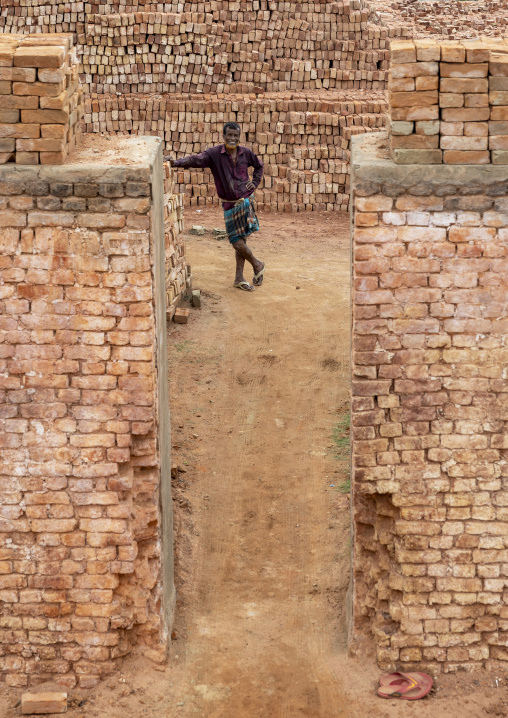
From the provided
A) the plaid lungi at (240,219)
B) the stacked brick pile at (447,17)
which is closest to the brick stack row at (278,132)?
the stacked brick pile at (447,17)

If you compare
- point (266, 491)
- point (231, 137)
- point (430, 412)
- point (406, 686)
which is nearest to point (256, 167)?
point (231, 137)

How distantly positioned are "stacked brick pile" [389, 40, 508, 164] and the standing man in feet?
19.3

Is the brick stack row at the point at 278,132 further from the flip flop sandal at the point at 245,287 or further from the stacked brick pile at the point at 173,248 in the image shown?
the stacked brick pile at the point at 173,248

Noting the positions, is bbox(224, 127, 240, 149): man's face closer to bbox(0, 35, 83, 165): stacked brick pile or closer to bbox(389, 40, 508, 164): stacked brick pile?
bbox(0, 35, 83, 165): stacked brick pile

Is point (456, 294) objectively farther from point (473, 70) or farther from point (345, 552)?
point (345, 552)

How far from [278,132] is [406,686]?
1318cm

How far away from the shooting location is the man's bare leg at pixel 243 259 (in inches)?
506

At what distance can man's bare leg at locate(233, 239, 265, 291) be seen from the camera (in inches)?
506

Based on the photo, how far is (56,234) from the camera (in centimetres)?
→ 606

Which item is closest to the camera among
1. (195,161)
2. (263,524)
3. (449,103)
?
(449,103)

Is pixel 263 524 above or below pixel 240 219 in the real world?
below

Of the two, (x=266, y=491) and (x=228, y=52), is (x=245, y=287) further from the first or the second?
(x=228, y=52)

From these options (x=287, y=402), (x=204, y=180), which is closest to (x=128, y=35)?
(x=204, y=180)

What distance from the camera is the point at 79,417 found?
6273 mm
